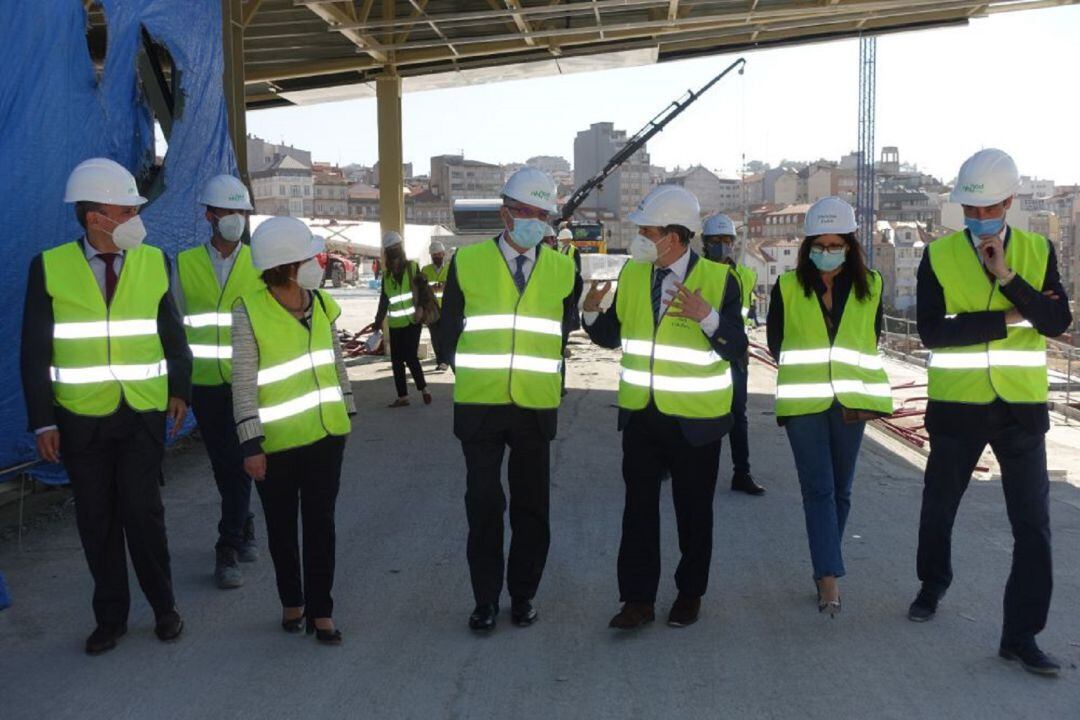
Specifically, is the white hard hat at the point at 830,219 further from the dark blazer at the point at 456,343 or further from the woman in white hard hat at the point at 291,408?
the woman in white hard hat at the point at 291,408

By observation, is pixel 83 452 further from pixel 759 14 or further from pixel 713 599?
pixel 759 14

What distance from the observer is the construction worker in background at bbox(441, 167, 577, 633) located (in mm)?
5367

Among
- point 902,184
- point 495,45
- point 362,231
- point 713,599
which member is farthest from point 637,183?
point 713,599

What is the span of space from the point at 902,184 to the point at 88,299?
7251 inches

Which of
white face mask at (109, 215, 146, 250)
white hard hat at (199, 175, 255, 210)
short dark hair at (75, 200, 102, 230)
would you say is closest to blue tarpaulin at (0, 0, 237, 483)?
white hard hat at (199, 175, 255, 210)

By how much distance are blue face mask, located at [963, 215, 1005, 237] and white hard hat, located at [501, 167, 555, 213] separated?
1.96 meters

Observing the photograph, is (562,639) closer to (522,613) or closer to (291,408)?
(522,613)

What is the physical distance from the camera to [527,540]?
5.53 metres

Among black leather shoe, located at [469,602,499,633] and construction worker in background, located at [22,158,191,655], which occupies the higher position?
construction worker in background, located at [22,158,191,655]

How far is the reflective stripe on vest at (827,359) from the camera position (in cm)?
558

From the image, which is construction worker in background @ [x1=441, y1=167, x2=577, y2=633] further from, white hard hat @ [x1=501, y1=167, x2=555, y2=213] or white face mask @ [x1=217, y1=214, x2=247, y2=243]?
white face mask @ [x1=217, y1=214, x2=247, y2=243]

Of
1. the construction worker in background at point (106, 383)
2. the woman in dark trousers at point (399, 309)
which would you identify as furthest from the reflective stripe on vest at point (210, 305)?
the woman in dark trousers at point (399, 309)

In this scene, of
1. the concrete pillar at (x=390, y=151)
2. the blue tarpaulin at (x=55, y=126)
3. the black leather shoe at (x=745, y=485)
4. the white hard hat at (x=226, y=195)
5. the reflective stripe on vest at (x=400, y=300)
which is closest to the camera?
the white hard hat at (x=226, y=195)

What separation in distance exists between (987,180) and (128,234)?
3.95 meters
